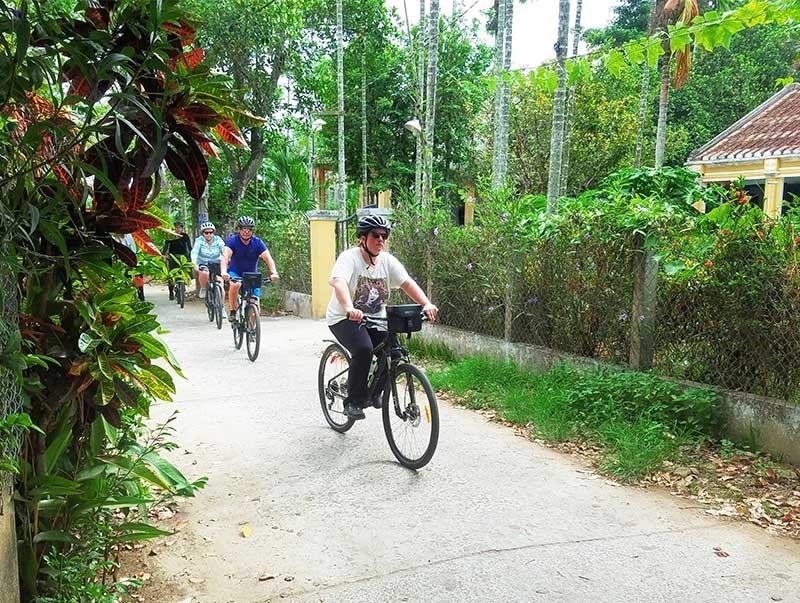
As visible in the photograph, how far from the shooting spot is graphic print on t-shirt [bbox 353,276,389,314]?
523cm

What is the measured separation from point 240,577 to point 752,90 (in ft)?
85.9

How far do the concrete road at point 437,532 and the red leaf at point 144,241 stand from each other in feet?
5.21

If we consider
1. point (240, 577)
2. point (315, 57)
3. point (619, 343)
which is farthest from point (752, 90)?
point (240, 577)

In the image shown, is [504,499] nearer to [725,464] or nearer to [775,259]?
[725,464]

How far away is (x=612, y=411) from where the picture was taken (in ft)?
17.5

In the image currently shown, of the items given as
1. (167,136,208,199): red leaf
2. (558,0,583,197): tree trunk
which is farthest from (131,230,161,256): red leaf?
(558,0,583,197): tree trunk

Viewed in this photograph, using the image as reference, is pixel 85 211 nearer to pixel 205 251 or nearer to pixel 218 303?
pixel 218 303

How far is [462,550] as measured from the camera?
3.53 m

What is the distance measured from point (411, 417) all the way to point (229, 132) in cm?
267

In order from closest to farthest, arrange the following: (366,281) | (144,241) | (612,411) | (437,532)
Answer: (144,241)
(437,532)
(366,281)
(612,411)

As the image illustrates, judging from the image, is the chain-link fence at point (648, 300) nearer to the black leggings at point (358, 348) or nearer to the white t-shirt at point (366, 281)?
the white t-shirt at point (366, 281)

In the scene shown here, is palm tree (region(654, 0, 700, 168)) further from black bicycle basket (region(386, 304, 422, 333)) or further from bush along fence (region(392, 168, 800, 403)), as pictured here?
black bicycle basket (region(386, 304, 422, 333))

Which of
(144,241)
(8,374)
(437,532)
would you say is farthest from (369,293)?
(8,374)

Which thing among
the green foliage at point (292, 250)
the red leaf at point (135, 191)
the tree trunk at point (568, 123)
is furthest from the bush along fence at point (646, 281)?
the tree trunk at point (568, 123)
